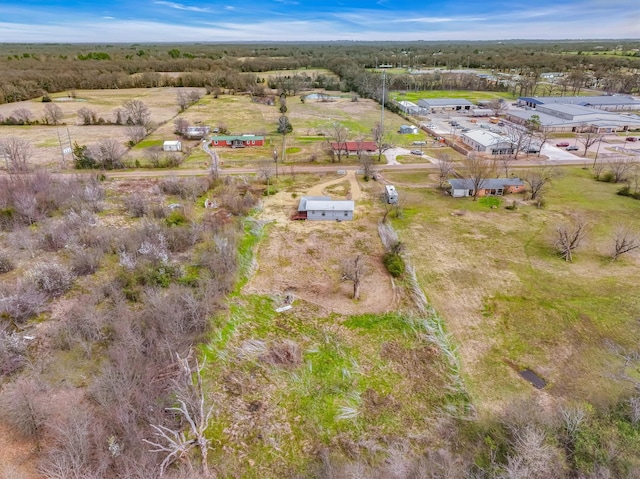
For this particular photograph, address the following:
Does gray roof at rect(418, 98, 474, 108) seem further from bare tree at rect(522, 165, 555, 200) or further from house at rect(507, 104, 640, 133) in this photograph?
bare tree at rect(522, 165, 555, 200)

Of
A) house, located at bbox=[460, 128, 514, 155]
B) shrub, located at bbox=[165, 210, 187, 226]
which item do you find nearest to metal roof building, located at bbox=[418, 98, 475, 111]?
house, located at bbox=[460, 128, 514, 155]

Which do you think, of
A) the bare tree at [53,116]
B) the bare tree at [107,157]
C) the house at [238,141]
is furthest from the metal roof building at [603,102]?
the bare tree at [53,116]

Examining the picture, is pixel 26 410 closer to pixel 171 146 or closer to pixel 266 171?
pixel 266 171

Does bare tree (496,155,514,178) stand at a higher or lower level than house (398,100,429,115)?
lower

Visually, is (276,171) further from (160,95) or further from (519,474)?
(160,95)

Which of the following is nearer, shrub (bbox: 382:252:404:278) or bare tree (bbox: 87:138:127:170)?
shrub (bbox: 382:252:404:278)

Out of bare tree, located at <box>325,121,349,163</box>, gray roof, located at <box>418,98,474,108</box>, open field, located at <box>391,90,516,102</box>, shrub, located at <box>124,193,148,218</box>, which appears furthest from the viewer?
open field, located at <box>391,90,516,102</box>
